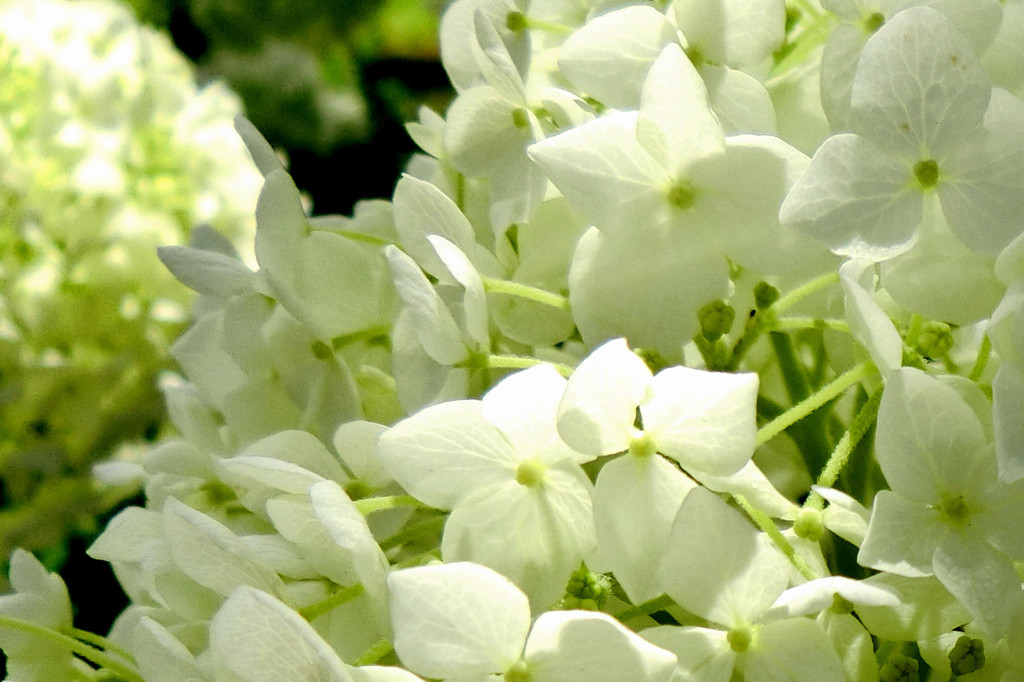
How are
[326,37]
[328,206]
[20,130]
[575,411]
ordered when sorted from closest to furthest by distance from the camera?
[575,411]
[20,130]
[328,206]
[326,37]

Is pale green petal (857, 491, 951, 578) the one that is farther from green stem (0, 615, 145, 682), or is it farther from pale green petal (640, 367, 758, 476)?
green stem (0, 615, 145, 682)

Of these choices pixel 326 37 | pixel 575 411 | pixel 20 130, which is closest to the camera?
pixel 575 411

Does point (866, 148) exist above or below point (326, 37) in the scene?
above

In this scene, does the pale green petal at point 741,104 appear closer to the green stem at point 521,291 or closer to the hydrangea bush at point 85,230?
the green stem at point 521,291

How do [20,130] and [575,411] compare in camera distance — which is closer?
[575,411]

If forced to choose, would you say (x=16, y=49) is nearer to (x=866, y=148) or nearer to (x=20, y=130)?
(x=20, y=130)

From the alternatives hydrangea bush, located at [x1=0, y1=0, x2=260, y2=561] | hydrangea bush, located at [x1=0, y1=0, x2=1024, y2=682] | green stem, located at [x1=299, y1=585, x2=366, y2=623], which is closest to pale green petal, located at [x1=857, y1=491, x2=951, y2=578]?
hydrangea bush, located at [x1=0, y1=0, x2=1024, y2=682]

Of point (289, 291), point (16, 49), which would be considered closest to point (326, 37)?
point (16, 49)

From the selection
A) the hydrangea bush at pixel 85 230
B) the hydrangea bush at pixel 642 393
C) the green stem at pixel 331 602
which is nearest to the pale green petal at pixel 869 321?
the hydrangea bush at pixel 642 393
